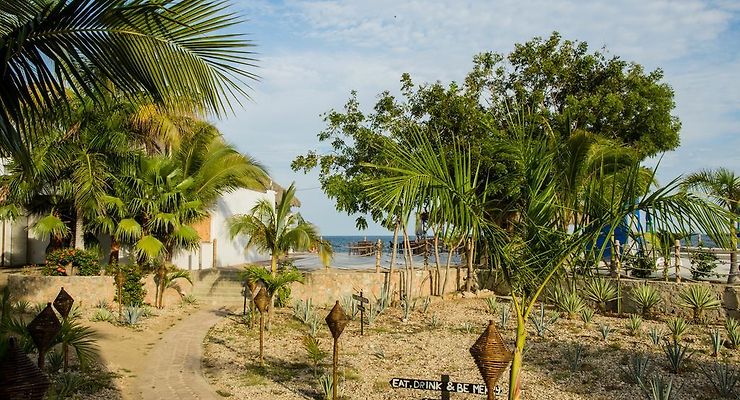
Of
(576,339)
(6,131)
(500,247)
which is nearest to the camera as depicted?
(6,131)

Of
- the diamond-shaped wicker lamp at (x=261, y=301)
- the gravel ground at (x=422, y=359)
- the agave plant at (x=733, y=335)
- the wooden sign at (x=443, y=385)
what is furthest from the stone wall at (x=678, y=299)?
the wooden sign at (x=443, y=385)

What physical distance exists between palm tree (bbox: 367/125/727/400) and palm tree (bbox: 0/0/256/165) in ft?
7.11

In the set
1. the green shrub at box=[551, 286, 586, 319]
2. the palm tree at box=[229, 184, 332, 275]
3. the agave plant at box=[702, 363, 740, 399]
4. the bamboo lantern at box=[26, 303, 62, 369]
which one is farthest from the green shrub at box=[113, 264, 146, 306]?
the agave plant at box=[702, 363, 740, 399]

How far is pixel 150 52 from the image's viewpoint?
2920 millimetres

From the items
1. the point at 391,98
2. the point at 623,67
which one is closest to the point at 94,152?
the point at 391,98

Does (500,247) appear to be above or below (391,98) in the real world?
below

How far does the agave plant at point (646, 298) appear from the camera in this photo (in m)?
13.8

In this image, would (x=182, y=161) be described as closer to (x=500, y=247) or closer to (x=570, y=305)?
(x=570, y=305)

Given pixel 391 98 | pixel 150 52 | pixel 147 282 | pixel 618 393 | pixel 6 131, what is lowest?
pixel 618 393

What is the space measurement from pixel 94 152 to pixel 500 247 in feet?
42.0

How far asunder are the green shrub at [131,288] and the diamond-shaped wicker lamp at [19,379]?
12373mm

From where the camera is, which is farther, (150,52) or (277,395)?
(277,395)

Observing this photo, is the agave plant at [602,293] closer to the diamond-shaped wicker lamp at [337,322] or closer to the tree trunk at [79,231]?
the diamond-shaped wicker lamp at [337,322]

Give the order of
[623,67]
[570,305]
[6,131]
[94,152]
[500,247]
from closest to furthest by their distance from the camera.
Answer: [6,131] → [500,247] → [570,305] → [94,152] → [623,67]
